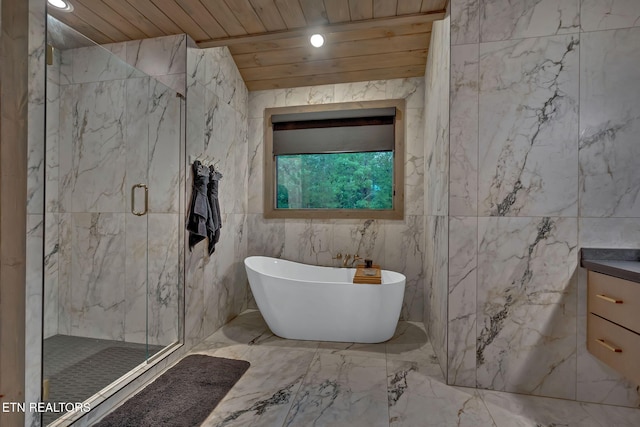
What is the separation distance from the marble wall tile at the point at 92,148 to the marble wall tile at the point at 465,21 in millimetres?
2197

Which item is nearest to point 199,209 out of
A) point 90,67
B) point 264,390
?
point 90,67

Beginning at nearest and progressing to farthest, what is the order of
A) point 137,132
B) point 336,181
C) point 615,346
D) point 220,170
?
point 615,346
point 137,132
point 220,170
point 336,181

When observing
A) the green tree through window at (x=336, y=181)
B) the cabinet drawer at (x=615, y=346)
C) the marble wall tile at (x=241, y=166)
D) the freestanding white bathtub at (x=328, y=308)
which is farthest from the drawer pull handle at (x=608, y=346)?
the marble wall tile at (x=241, y=166)

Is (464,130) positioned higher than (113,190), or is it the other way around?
(464,130)

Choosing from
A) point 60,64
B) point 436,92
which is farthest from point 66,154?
point 436,92

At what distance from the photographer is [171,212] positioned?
89.0 inches

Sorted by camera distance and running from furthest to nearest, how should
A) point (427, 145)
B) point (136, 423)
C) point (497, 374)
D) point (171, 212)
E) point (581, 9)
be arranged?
point (427, 145) < point (171, 212) < point (497, 374) < point (581, 9) < point (136, 423)

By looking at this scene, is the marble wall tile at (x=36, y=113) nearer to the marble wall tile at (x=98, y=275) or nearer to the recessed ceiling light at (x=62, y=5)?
the marble wall tile at (x=98, y=275)

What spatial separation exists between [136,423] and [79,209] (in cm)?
127

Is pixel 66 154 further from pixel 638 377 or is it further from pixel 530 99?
pixel 638 377

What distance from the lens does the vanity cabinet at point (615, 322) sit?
131cm

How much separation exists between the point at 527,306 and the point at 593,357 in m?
0.43

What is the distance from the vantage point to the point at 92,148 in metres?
1.85

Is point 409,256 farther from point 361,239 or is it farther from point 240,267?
point 240,267
